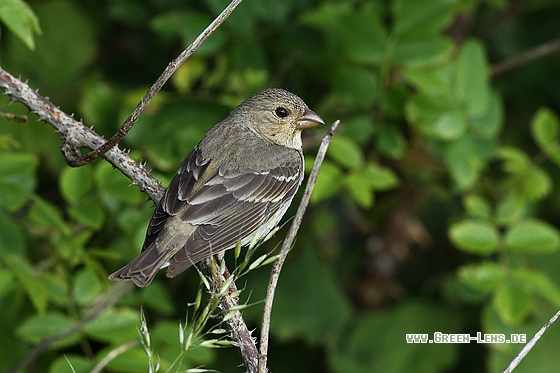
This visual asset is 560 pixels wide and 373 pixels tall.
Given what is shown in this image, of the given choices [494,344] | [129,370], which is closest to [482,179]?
[494,344]

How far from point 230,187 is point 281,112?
3.07 feet

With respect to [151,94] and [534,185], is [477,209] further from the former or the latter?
[151,94]

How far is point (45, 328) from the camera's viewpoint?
4371 mm

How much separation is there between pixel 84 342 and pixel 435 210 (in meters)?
4.44

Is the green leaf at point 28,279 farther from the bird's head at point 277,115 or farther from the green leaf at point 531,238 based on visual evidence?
the green leaf at point 531,238

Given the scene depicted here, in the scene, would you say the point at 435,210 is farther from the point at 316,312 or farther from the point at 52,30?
the point at 52,30

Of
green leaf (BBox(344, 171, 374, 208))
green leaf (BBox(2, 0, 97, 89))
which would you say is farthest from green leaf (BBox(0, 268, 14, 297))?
green leaf (BBox(2, 0, 97, 89))

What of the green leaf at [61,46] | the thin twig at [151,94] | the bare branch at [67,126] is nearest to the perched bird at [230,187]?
the bare branch at [67,126]

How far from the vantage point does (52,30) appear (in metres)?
6.50

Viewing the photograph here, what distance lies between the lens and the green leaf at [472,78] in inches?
211

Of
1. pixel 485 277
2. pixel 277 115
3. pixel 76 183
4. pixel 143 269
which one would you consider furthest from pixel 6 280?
pixel 485 277

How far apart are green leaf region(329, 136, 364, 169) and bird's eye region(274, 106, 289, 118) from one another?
0.49m

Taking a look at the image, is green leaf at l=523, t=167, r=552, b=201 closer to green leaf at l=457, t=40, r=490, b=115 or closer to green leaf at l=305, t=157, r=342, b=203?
green leaf at l=457, t=40, r=490, b=115

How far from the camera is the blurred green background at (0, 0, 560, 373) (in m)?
4.64
